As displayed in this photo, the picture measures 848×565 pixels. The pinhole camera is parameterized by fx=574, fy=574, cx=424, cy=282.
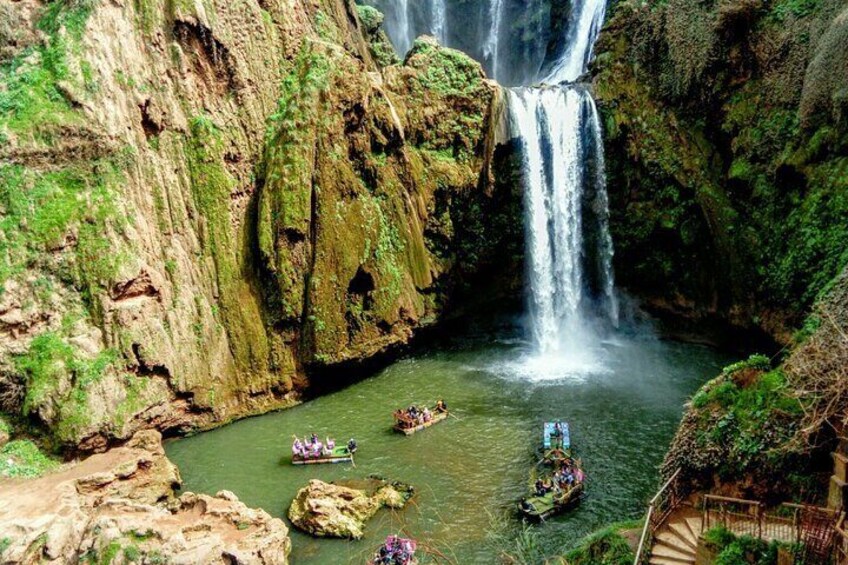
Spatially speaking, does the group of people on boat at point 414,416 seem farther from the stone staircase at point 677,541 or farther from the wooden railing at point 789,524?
the wooden railing at point 789,524

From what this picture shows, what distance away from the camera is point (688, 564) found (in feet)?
39.3

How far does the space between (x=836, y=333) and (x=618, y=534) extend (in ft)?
21.9

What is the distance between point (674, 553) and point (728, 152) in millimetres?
21939

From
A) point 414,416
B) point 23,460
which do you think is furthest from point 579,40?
point 23,460

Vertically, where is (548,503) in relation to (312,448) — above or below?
below

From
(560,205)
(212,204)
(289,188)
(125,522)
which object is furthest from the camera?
(560,205)

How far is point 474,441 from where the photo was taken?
21906 millimetres

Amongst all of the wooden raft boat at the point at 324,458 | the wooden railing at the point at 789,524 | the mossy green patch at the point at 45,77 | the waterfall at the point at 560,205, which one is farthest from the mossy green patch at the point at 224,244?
the wooden railing at the point at 789,524

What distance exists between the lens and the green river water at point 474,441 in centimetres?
1706

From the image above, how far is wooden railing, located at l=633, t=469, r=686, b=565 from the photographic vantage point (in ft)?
41.2

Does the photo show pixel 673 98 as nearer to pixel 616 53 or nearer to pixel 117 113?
pixel 616 53

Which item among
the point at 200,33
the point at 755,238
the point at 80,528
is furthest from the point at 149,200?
the point at 755,238

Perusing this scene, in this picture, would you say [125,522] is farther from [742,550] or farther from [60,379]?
[742,550]

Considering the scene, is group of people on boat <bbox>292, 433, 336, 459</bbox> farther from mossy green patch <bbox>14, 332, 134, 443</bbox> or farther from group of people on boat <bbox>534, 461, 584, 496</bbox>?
group of people on boat <bbox>534, 461, 584, 496</bbox>
